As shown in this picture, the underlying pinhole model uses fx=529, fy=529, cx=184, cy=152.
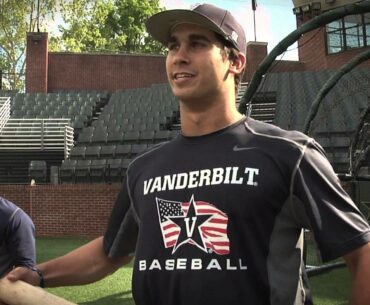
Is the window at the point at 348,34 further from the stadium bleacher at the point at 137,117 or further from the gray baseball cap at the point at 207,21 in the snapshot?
the gray baseball cap at the point at 207,21

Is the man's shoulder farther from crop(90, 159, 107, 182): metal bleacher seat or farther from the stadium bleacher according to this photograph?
crop(90, 159, 107, 182): metal bleacher seat

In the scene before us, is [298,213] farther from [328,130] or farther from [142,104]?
[142,104]

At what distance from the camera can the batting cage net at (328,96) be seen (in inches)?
286

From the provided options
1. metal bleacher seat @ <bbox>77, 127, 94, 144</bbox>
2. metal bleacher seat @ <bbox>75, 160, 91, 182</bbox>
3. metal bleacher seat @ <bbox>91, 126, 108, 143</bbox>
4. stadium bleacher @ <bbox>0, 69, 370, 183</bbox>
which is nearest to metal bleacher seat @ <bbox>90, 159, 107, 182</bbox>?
stadium bleacher @ <bbox>0, 69, 370, 183</bbox>

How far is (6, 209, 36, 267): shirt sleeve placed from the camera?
3.43 m

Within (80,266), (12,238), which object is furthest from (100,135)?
(80,266)

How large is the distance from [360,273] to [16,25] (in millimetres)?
38917

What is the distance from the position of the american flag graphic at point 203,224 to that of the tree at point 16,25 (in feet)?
117

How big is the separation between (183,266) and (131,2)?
162ft

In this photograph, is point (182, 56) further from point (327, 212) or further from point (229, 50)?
point (327, 212)

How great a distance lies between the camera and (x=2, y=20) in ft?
119

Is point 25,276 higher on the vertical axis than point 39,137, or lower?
lower

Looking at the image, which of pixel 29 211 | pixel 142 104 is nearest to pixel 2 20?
pixel 142 104

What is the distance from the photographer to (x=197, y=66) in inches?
66.1
